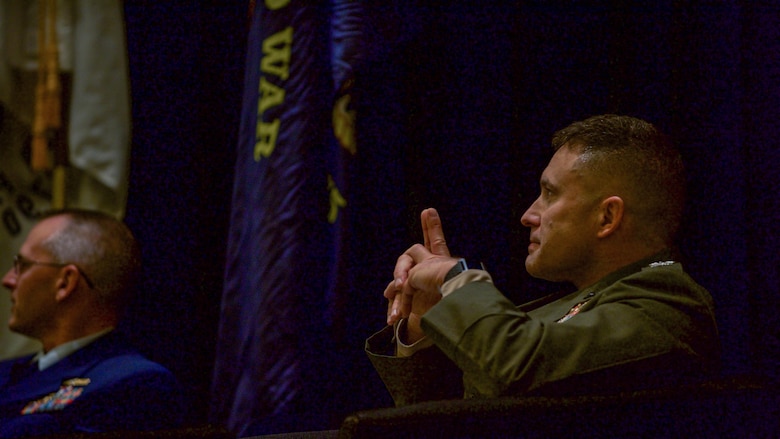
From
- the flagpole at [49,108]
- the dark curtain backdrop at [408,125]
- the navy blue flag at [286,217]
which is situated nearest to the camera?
the navy blue flag at [286,217]

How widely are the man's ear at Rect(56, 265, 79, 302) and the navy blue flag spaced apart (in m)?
0.39

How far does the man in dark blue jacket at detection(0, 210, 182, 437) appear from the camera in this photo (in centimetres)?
177

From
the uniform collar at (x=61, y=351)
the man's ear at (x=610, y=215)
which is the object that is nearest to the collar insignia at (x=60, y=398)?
the uniform collar at (x=61, y=351)

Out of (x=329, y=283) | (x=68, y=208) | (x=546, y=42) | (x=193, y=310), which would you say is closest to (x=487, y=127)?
(x=546, y=42)

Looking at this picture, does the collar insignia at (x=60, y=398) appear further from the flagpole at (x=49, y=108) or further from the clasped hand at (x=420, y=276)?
the clasped hand at (x=420, y=276)

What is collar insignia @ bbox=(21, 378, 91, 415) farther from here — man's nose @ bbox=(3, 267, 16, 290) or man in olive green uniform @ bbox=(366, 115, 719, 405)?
man in olive green uniform @ bbox=(366, 115, 719, 405)

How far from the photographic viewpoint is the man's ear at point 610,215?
1386mm

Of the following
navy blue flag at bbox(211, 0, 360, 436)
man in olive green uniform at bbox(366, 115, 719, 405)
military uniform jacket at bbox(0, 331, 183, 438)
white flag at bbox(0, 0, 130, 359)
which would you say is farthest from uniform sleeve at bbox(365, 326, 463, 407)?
white flag at bbox(0, 0, 130, 359)

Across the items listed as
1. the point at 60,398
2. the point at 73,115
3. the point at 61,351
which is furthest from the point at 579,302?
the point at 73,115

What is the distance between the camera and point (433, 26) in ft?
7.56

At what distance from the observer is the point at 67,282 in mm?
2000

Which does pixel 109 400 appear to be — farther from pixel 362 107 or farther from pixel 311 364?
pixel 362 107

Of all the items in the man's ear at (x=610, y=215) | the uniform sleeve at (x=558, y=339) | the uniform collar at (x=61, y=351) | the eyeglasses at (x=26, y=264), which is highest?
the man's ear at (x=610, y=215)

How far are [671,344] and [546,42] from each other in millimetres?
1403
